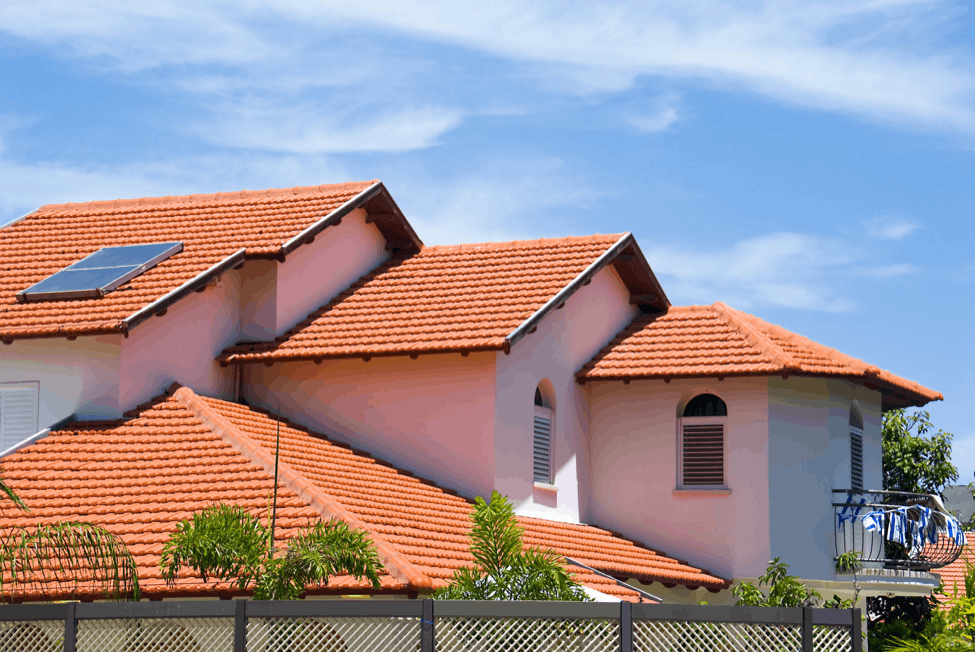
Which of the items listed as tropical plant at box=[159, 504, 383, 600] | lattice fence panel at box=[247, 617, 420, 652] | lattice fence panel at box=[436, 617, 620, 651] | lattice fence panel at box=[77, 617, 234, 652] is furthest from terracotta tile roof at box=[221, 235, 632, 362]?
lattice fence panel at box=[77, 617, 234, 652]

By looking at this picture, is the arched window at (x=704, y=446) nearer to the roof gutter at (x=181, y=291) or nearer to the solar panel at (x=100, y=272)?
the roof gutter at (x=181, y=291)

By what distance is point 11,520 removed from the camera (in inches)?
768

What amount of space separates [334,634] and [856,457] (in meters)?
17.2

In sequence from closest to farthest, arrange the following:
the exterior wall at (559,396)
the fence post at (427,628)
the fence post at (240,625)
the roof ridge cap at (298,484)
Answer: the fence post at (427,628), the fence post at (240,625), the roof ridge cap at (298,484), the exterior wall at (559,396)

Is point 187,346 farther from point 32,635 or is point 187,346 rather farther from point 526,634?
point 526,634

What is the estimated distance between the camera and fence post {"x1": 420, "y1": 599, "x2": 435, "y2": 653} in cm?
1328

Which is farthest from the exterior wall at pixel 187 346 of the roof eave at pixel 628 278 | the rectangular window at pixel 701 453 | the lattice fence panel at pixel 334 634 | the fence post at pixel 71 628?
the lattice fence panel at pixel 334 634

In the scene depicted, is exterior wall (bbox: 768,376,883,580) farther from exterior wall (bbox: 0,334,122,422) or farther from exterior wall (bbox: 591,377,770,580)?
exterior wall (bbox: 0,334,122,422)

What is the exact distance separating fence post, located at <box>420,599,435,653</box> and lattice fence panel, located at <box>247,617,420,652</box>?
0.08 m

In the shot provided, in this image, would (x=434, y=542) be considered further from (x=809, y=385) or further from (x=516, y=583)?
(x=809, y=385)

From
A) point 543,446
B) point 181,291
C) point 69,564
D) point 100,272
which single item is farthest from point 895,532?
point 100,272

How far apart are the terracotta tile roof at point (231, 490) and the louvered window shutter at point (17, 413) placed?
1.04m

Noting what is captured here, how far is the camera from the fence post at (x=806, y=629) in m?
14.1

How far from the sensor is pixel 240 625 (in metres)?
13.6
